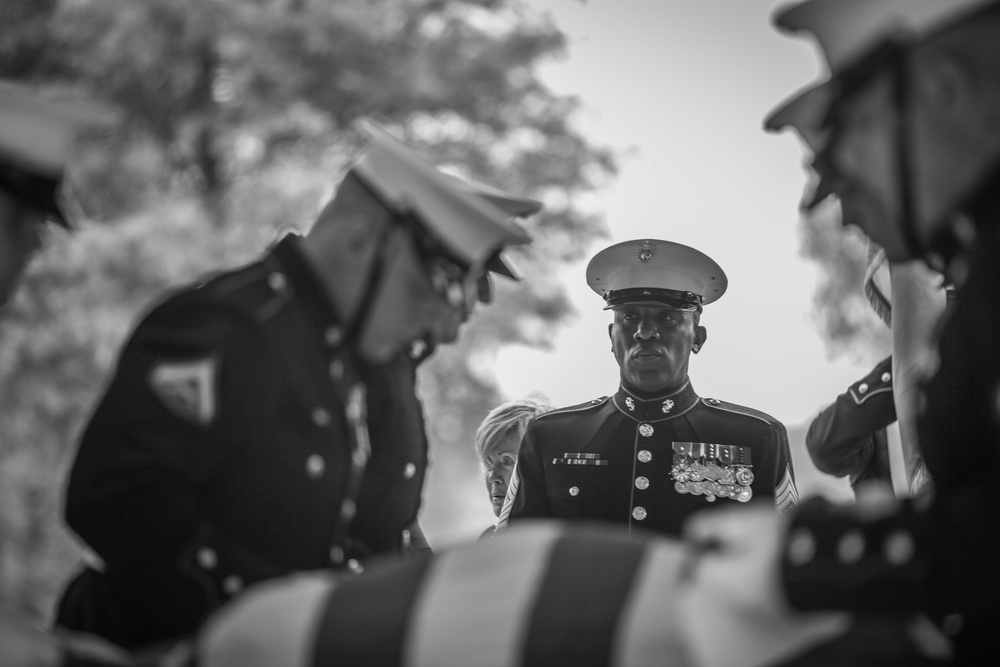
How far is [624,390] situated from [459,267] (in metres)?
1.87

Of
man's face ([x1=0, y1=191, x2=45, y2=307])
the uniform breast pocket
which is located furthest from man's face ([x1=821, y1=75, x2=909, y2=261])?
the uniform breast pocket

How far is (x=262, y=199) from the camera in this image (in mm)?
8438

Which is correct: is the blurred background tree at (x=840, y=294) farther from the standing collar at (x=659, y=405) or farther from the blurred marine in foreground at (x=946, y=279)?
the blurred marine in foreground at (x=946, y=279)

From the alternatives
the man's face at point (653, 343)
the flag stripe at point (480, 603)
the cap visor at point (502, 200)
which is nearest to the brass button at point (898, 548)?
the flag stripe at point (480, 603)

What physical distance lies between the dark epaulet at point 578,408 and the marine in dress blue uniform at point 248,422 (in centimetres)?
159

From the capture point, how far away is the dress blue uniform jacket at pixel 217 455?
222 cm

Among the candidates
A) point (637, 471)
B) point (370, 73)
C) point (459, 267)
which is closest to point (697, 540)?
point (459, 267)

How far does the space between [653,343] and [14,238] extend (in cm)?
241

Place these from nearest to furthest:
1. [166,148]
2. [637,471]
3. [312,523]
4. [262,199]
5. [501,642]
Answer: [501,642] < [312,523] < [637,471] < [262,199] < [166,148]

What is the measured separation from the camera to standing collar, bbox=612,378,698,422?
4180 mm

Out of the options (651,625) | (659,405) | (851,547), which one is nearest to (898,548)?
(851,547)

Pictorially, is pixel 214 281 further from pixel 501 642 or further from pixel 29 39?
pixel 29 39

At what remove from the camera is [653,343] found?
13.3 ft

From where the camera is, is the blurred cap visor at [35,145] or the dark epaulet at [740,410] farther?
the dark epaulet at [740,410]
